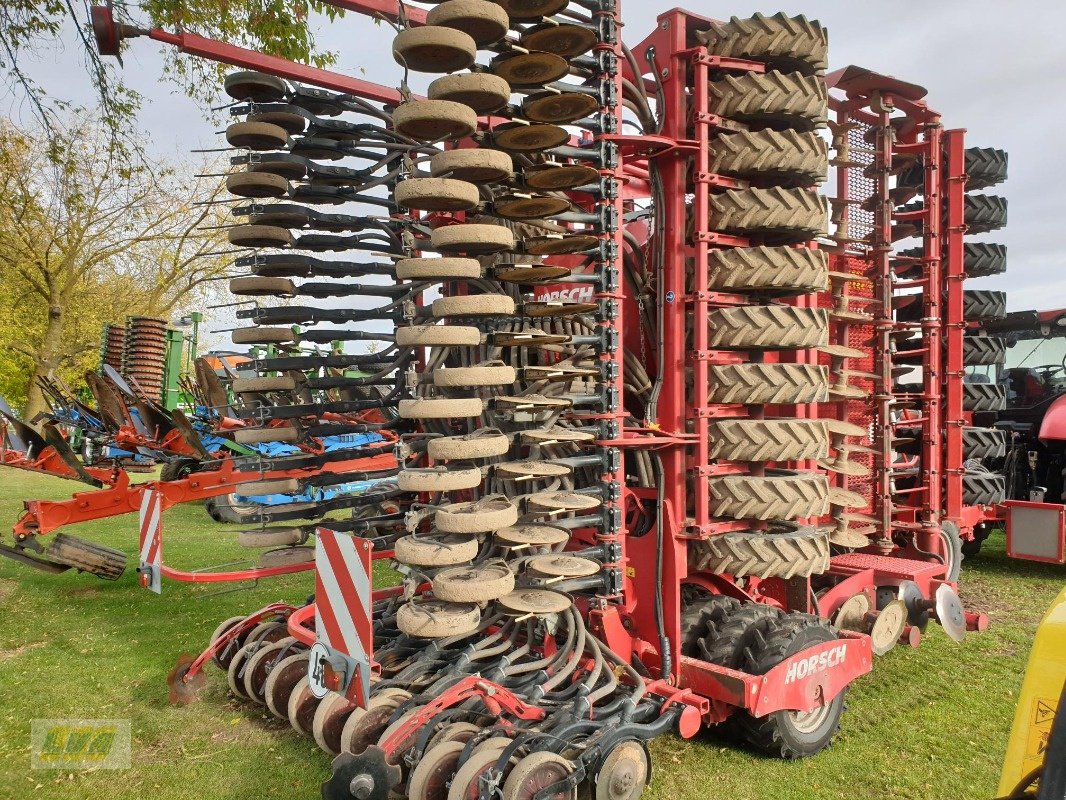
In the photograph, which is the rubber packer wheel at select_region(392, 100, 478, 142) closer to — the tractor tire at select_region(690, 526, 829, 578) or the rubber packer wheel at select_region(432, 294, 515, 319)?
the rubber packer wheel at select_region(432, 294, 515, 319)

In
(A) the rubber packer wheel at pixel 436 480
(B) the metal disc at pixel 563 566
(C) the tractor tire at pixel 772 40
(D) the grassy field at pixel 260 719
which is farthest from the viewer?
(C) the tractor tire at pixel 772 40

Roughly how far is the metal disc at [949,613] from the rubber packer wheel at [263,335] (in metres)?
4.29

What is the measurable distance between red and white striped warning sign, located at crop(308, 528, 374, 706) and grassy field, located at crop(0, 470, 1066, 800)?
0.79 m

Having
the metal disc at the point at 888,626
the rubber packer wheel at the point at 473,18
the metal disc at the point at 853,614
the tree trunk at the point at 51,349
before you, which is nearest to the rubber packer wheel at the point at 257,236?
→ the rubber packer wheel at the point at 473,18

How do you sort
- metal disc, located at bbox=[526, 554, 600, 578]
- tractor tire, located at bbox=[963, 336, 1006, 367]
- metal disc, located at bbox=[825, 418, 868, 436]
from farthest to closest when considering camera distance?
tractor tire, located at bbox=[963, 336, 1006, 367]
metal disc, located at bbox=[825, 418, 868, 436]
metal disc, located at bbox=[526, 554, 600, 578]

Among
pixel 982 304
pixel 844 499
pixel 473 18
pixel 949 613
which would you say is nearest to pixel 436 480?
pixel 473 18

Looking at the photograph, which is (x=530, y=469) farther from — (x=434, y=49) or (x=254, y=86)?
(x=254, y=86)

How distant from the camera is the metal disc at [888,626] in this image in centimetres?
478

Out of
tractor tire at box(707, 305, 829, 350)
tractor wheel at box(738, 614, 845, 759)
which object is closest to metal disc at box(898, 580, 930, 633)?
tractor wheel at box(738, 614, 845, 759)

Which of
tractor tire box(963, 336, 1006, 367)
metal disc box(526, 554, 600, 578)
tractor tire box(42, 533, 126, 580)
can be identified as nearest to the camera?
metal disc box(526, 554, 600, 578)

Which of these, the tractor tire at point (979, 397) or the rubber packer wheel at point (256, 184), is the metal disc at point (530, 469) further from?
the tractor tire at point (979, 397)

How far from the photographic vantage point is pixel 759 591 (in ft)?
15.2

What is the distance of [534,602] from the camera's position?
3426 mm

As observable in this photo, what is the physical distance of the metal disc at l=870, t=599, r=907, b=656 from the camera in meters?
4.78
